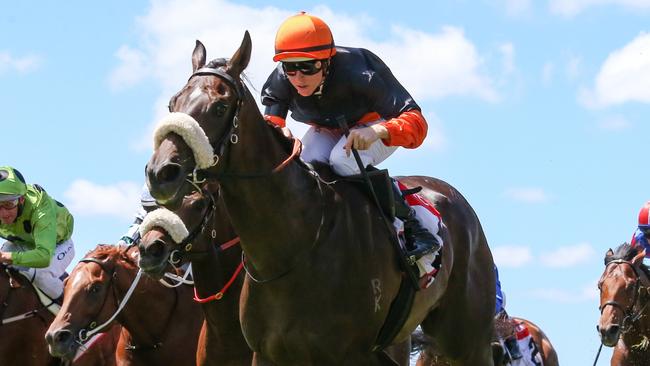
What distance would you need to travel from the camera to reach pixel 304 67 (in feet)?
27.0

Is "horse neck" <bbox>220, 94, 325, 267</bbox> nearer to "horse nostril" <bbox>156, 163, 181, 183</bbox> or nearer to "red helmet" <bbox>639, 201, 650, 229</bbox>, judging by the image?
→ "horse nostril" <bbox>156, 163, 181, 183</bbox>

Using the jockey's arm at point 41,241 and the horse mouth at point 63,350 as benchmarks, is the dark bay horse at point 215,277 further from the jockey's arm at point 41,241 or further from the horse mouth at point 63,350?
the jockey's arm at point 41,241

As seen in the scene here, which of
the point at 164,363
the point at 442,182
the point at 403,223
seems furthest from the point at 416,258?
the point at 164,363

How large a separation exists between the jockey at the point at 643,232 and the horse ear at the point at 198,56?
8523 millimetres

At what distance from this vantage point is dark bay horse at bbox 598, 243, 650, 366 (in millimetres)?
14977

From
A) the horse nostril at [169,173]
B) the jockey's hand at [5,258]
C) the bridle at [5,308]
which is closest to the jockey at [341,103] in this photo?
the horse nostril at [169,173]

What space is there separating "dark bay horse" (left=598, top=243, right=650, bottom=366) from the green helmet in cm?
670

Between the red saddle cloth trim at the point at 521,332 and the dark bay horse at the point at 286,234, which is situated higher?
the red saddle cloth trim at the point at 521,332

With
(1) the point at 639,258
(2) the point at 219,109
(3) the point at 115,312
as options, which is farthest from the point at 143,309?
(1) the point at 639,258

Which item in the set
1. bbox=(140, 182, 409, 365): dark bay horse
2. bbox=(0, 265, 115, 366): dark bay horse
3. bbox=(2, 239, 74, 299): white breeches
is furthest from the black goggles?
bbox=(2, 239, 74, 299): white breeches

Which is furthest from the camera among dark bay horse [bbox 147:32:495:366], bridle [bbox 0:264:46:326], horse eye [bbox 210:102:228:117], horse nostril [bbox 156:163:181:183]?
bridle [bbox 0:264:46:326]

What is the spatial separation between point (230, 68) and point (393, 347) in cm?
299

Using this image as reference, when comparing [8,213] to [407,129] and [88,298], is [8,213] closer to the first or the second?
[88,298]

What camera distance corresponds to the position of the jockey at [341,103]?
8234 mm
